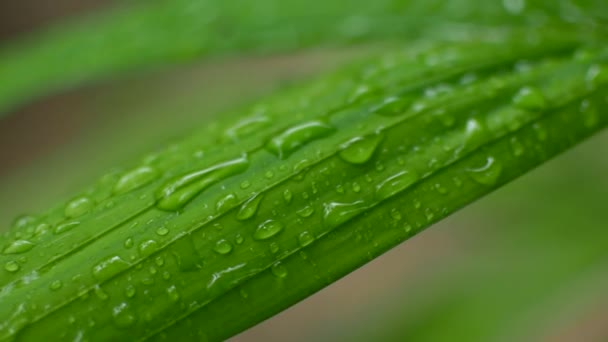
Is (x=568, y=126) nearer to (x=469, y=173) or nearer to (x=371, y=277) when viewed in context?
(x=469, y=173)

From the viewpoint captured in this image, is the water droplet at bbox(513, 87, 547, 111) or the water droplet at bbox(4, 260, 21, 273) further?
the water droplet at bbox(513, 87, 547, 111)

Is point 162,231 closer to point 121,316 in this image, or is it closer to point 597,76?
point 121,316

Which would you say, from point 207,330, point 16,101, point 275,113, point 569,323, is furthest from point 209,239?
point 569,323

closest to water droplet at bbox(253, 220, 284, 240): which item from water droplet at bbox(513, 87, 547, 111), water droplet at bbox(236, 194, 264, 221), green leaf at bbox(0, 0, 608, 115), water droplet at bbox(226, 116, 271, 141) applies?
water droplet at bbox(236, 194, 264, 221)

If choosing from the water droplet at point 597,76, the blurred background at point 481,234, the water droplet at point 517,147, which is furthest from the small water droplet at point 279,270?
the blurred background at point 481,234

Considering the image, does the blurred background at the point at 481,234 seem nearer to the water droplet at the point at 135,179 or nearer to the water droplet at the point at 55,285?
the water droplet at the point at 135,179

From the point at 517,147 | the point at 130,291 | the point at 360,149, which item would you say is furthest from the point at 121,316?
the point at 517,147

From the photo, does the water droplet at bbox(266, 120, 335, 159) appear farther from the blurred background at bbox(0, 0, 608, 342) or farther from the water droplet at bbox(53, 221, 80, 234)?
the blurred background at bbox(0, 0, 608, 342)
